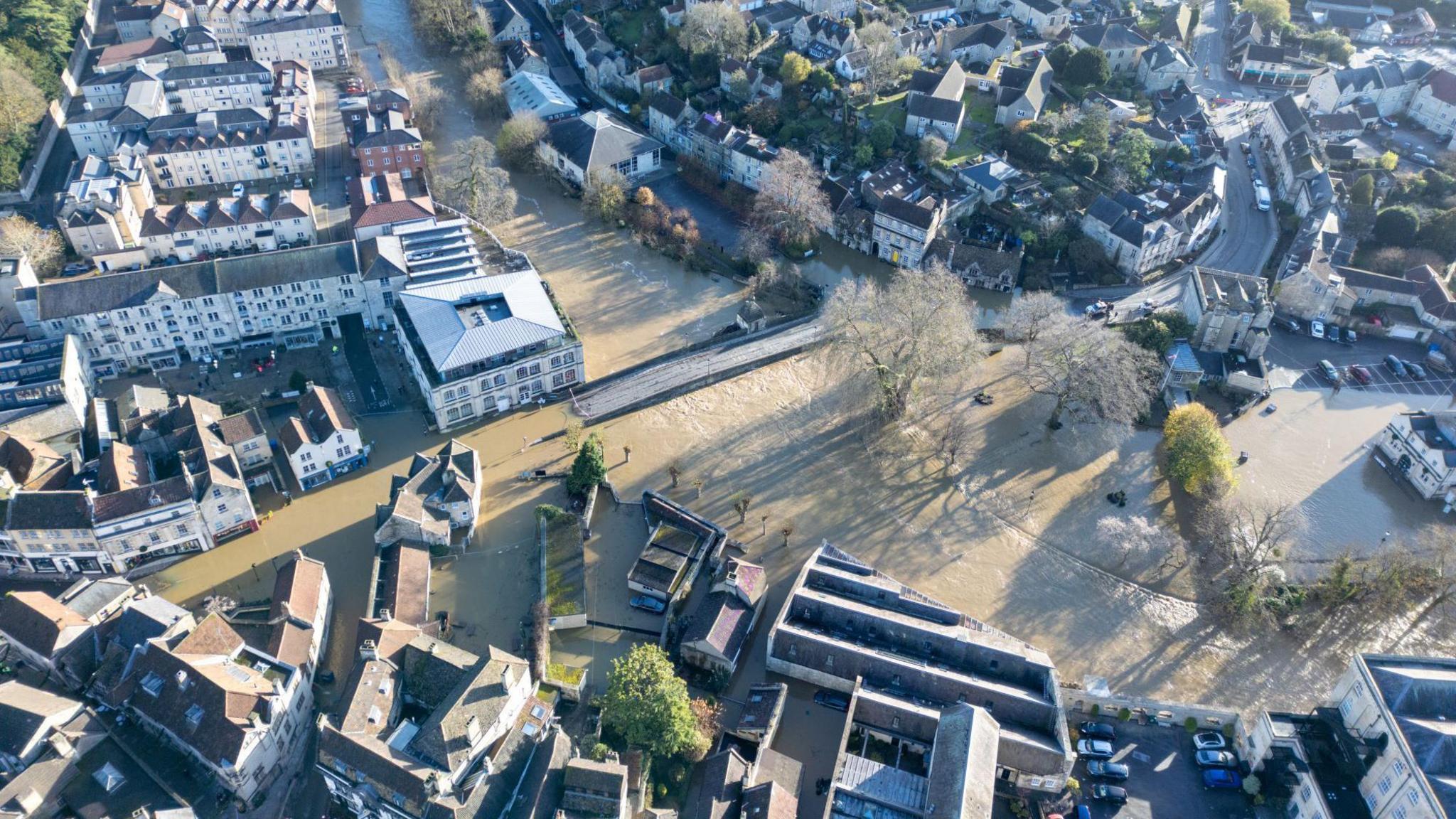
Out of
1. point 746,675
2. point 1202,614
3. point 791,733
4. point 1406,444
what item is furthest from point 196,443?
point 1406,444

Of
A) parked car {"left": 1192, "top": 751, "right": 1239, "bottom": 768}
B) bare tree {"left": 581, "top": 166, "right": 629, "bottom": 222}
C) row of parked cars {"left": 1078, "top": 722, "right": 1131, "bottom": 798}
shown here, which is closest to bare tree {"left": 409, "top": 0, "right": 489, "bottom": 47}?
bare tree {"left": 581, "top": 166, "right": 629, "bottom": 222}

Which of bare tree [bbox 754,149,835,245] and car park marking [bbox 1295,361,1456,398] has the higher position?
bare tree [bbox 754,149,835,245]

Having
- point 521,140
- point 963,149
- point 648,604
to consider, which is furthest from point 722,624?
point 521,140

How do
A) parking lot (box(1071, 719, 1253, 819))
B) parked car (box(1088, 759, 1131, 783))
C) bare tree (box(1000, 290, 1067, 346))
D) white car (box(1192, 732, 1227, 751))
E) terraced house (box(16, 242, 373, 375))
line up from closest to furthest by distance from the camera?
parking lot (box(1071, 719, 1253, 819))
parked car (box(1088, 759, 1131, 783))
white car (box(1192, 732, 1227, 751))
terraced house (box(16, 242, 373, 375))
bare tree (box(1000, 290, 1067, 346))

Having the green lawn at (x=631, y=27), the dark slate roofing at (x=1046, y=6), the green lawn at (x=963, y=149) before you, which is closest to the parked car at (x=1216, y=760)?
the green lawn at (x=963, y=149)

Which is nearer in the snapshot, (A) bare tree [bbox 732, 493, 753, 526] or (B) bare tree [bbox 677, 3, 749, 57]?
(A) bare tree [bbox 732, 493, 753, 526]

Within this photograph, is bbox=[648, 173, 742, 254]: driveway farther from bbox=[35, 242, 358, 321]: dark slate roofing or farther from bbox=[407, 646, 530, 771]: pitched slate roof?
bbox=[407, 646, 530, 771]: pitched slate roof

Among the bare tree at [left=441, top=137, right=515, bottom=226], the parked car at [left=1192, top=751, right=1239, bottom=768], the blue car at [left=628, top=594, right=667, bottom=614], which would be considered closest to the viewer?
the parked car at [left=1192, top=751, right=1239, bottom=768]

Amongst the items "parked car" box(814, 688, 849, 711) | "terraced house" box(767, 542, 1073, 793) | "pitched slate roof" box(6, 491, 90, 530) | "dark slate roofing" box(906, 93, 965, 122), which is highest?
"dark slate roofing" box(906, 93, 965, 122)
